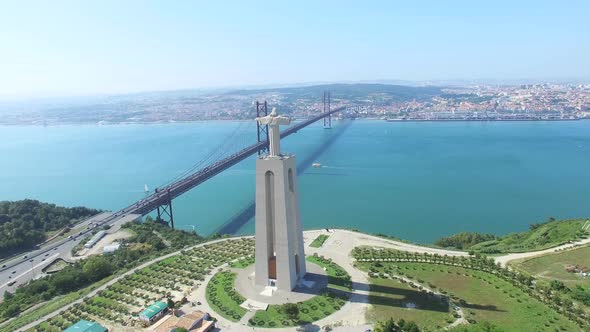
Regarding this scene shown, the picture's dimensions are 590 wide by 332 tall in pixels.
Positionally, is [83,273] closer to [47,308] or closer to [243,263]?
[47,308]

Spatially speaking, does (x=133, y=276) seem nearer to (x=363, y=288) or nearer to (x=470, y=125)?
(x=363, y=288)

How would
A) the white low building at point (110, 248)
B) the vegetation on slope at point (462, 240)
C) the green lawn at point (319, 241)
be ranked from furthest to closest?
the vegetation on slope at point (462, 240), the white low building at point (110, 248), the green lawn at point (319, 241)

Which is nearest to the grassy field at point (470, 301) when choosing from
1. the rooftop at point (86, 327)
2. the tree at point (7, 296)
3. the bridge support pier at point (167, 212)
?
the rooftop at point (86, 327)

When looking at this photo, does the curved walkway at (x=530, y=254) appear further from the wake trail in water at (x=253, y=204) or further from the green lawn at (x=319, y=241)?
the wake trail in water at (x=253, y=204)

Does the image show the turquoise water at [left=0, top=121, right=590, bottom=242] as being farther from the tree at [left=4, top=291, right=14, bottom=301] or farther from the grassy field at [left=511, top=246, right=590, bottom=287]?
the tree at [left=4, top=291, right=14, bottom=301]

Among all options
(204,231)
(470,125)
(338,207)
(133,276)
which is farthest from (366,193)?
(470,125)

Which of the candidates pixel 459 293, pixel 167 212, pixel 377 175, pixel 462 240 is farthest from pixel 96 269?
pixel 377 175
